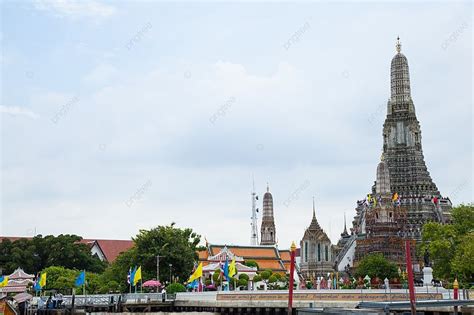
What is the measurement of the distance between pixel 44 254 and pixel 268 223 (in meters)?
41.7

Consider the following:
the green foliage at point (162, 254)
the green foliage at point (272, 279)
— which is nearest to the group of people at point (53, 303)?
the green foliage at point (162, 254)

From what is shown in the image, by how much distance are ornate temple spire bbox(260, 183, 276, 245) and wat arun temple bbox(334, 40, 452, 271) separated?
44.1 ft

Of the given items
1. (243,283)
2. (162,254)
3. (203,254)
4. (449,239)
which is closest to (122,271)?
(162,254)

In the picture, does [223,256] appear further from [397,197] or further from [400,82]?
[400,82]

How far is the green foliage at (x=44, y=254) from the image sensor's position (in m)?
96.0

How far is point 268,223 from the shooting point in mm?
120312

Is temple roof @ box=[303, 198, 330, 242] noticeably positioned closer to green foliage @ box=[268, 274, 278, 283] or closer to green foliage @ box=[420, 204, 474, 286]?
green foliage @ box=[268, 274, 278, 283]

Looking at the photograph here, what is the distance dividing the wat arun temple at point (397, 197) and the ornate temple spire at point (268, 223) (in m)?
13.4

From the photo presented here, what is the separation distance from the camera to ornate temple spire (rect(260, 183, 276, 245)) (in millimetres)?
119250

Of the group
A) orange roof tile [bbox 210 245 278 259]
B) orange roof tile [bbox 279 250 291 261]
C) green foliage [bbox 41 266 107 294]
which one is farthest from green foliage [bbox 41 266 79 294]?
orange roof tile [bbox 279 250 291 261]

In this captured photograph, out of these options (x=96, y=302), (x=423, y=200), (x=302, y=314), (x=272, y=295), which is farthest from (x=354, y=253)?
(x=302, y=314)

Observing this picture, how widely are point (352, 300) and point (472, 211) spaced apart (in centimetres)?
3032

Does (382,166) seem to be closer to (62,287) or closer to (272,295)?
(62,287)

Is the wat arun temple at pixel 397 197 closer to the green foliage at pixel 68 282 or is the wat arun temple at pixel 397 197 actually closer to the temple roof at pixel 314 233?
the temple roof at pixel 314 233
